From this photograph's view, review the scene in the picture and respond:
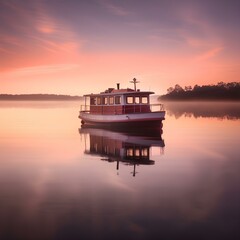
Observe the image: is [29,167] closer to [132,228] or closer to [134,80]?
[132,228]

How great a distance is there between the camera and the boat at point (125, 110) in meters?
33.6

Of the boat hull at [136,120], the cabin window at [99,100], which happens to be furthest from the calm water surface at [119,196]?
the cabin window at [99,100]

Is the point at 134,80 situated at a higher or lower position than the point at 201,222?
higher

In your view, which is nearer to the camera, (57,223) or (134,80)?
(57,223)

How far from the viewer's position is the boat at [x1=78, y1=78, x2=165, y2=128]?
3356cm

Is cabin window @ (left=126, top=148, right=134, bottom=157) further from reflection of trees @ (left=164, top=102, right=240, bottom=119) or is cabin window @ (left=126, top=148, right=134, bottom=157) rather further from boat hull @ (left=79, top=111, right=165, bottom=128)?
reflection of trees @ (left=164, top=102, right=240, bottom=119)

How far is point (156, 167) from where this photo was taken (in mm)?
16172

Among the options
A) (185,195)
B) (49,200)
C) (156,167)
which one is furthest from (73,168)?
(185,195)

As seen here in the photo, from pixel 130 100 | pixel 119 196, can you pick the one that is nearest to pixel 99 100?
pixel 130 100

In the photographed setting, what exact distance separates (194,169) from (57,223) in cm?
906

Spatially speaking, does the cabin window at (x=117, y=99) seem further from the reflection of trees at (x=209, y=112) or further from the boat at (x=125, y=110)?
the reflection of trees at (x=209, y=112)

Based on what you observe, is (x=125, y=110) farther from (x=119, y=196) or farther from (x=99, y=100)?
(x=119, y=196)

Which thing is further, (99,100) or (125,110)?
(99,100)

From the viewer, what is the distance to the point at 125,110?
116 ft
